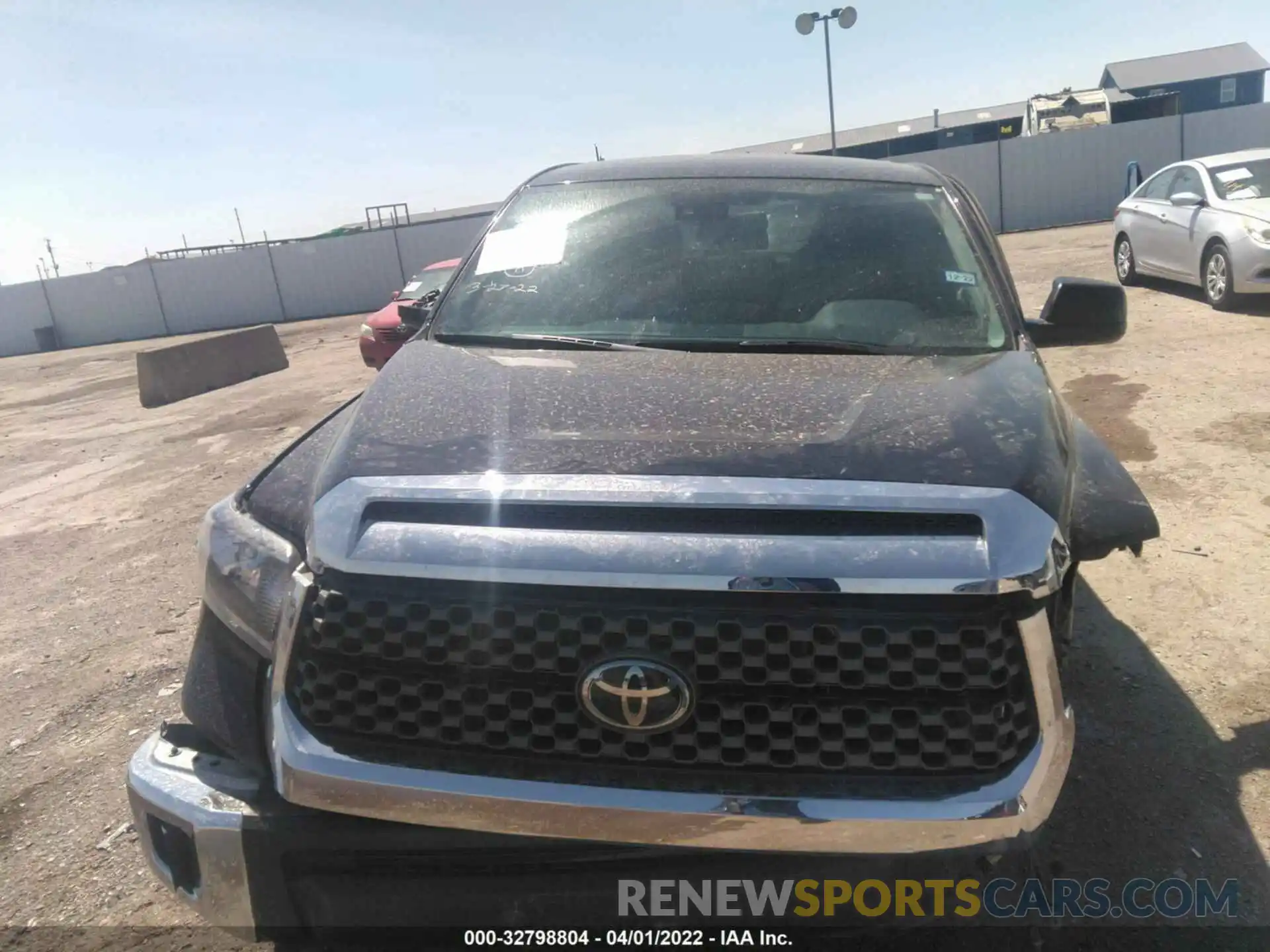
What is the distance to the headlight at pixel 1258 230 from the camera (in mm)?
9383

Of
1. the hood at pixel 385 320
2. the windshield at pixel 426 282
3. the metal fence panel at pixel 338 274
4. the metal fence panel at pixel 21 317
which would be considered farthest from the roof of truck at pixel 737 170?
the metal fence panel at pixel 21 317

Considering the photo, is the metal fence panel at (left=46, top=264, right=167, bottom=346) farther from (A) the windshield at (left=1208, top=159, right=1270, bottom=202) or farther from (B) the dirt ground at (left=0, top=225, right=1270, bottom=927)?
(A) the windshield at (left=1208, top=159, right=1270, bottom=202)

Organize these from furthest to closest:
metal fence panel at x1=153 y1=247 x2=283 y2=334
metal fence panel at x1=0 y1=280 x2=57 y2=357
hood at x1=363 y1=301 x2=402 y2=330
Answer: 1. metal fence panel at x1=0 y1=280 x2=57 y2=357
2. metal fence panel at x1=153 y1=247 x2=283 y2=334
3. hood at x1=363 y1=301 x2=402 y2=330

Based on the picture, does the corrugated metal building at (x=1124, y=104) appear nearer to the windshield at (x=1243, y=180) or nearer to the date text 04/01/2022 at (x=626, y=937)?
the windshield at (x=1243, y=180)

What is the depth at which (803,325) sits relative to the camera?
Result: 278 centimetres

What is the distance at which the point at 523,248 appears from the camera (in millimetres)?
3189

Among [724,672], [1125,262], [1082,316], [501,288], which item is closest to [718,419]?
[724,672]

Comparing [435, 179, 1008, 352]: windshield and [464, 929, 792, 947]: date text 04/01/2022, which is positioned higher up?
[435, 179, 1008, 352]: windshield

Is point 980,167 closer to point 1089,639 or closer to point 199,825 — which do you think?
point 1089,639

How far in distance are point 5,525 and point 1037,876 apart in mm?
7225

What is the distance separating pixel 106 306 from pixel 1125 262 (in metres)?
28.5

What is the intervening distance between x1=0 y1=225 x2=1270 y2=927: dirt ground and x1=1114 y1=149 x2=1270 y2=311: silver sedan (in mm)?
616

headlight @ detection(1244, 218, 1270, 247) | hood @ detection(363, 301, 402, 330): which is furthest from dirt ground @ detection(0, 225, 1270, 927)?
hood @ detection(363, 301, 402, 330)

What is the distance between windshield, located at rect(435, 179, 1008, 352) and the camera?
2787mm
